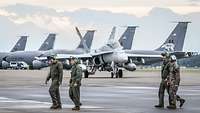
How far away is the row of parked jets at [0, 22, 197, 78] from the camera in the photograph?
66688 mm

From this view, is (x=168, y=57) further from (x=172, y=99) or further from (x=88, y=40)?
(x=88, y=40)

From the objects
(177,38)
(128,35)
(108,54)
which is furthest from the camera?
(128,35)

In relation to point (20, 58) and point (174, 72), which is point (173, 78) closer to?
point (174, 72)

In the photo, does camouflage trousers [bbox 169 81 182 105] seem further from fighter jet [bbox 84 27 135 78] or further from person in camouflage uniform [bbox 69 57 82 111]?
fighter jet [bbox 84 27 135 78]

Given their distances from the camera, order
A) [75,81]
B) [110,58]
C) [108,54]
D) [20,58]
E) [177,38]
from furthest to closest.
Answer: [20,58] < [177,38] < [108,54] < [110,58] < [75,81]

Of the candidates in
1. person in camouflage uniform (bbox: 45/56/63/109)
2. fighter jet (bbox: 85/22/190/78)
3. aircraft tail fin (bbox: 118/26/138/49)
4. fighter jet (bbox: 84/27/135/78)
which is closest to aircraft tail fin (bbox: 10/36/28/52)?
aircraft tail fin (bbox: 118/26/138/49)

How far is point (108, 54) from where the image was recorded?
220 feet

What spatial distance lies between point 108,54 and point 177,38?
105ft

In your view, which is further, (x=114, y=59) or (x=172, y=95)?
(x=114, y=59)

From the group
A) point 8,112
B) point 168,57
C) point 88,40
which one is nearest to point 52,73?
point 8,112

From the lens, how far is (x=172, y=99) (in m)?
22.0

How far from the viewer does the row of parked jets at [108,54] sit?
6669 centimetres

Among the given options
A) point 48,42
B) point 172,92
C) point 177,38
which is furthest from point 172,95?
point 48,42

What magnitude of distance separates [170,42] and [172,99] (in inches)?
2962
